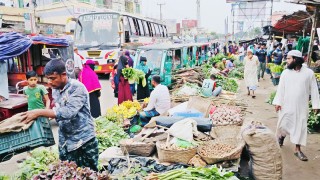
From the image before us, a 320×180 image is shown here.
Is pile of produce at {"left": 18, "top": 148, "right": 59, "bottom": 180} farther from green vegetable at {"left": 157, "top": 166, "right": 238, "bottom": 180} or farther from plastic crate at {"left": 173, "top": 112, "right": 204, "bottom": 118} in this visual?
plastic crate at {"left": 173, "top": 112, "right": 204, "bottom": 118}

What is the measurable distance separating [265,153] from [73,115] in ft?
8.79

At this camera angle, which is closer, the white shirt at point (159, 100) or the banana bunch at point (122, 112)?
the white shirt at point (159, 100)

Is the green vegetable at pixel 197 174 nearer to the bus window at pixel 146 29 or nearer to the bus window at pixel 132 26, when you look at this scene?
the bus window at pixel 132 26

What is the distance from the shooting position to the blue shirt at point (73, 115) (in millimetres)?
2934

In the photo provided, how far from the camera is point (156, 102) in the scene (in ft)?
21.8

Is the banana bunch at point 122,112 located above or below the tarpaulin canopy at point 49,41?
below

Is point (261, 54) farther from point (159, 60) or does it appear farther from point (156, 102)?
point (156, 102)

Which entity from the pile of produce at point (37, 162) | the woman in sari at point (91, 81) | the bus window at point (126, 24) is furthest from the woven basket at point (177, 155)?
the bus window at point (126, 24)

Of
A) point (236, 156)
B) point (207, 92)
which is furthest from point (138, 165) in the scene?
point (207, 92)

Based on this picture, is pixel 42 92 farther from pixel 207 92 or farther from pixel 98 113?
pixel 207 92

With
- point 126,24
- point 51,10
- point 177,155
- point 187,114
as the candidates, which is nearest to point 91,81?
point 187,114

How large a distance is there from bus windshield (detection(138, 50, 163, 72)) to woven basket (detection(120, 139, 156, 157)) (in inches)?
259

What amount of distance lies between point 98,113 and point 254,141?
416 cm

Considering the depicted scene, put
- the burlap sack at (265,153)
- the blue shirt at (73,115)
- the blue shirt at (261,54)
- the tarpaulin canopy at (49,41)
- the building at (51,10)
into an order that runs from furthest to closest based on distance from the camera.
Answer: the building at (51,10) → the blue shirt at (261,54) → the tarpaulin canopy at (49,41) → the burlap sack at (265,153) → the blue shirt at (73,115)
